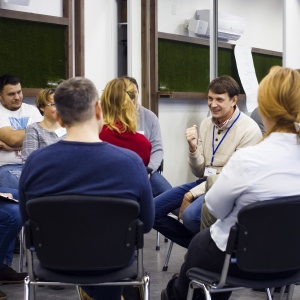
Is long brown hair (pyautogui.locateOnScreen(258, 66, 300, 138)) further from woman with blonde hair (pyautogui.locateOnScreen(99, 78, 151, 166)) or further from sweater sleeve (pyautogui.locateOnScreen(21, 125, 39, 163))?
sweater sleeve (pyautogui.locateOnScreen(21, 125, 39, 163))

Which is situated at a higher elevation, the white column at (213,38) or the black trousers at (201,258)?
the white column at (213,38)

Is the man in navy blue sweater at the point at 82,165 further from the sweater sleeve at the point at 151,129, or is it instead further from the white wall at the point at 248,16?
the white wall at the point at 248,16

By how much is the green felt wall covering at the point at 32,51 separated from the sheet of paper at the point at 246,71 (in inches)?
90.5

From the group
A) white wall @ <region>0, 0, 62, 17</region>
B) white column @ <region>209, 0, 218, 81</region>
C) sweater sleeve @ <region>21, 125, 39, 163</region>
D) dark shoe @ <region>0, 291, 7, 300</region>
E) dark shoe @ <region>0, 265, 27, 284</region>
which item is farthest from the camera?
white column @ <region>209, 0, 218, 81</region>

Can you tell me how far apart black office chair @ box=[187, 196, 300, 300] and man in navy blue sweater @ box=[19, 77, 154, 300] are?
369mm

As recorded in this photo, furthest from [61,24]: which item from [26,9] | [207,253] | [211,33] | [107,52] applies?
[207,253]

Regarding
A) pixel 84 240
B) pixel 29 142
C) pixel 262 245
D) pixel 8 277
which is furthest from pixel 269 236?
pixel 29 142

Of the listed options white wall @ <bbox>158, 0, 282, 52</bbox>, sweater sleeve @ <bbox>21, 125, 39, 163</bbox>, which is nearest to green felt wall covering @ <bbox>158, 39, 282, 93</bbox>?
white wall @ <bbox>158, 0, 282, 52</bbox>

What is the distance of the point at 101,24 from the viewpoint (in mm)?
6887

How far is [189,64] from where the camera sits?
7516mm

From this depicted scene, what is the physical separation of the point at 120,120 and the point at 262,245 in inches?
67.3

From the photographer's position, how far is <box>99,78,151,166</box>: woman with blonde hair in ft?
13.4

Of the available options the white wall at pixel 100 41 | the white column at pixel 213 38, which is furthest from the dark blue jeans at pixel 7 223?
the white column at pixel 213 38

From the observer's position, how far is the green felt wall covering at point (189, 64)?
7.34 meters
